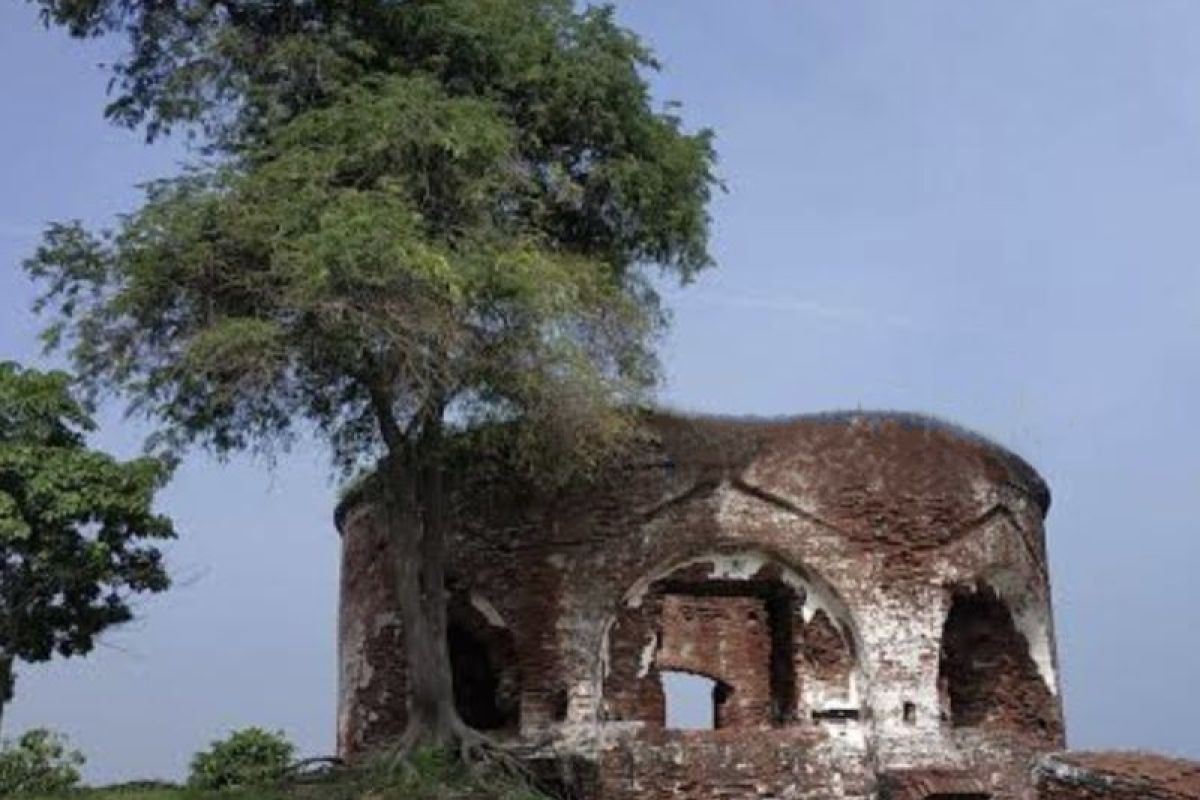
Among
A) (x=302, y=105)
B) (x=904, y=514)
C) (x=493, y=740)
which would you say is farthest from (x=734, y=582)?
(x=302, y=105)

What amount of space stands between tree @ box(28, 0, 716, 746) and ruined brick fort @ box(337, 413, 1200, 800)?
2.49ft

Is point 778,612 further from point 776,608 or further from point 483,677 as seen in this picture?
point 483,677

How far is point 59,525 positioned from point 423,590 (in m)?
2.81

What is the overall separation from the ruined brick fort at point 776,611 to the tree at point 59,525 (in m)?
2.25

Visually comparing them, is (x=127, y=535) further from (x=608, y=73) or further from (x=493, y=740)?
(x=608, y=73)

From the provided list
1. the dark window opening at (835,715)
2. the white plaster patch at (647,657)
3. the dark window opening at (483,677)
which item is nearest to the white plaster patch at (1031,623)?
the dark window opening at (835,715)

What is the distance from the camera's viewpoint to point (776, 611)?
1537cm

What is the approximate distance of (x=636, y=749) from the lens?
14.3 meters

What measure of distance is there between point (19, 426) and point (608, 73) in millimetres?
5292

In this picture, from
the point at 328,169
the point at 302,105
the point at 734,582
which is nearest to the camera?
the point at 328,169

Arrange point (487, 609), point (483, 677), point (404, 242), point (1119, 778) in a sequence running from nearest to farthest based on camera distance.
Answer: point (1119, 778) → point (404, 242) → point (487, 609) → point (483, 677)

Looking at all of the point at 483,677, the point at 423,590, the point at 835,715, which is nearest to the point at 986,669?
the point at 835,715

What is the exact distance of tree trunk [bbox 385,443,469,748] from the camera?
44.2ft

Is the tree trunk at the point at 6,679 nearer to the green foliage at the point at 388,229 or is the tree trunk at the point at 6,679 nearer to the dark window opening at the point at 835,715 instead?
the green foliage at the point at 388,229
